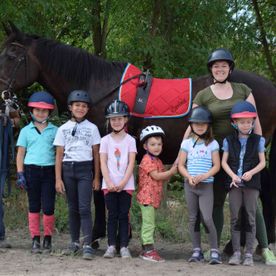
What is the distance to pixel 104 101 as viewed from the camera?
5785mm

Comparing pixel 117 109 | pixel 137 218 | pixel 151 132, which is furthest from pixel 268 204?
pixel 137 218

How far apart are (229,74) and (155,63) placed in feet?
9.47

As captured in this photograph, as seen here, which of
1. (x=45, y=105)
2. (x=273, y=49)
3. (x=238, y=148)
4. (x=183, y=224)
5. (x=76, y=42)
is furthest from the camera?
(x=273, y=49)

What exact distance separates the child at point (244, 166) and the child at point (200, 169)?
0.14m

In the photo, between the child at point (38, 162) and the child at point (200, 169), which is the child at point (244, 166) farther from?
the child at point (38, 162)

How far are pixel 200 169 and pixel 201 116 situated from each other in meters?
0.47

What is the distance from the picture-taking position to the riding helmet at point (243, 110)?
16.8 ft

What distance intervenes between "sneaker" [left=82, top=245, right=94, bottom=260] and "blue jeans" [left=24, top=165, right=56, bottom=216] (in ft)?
1.75

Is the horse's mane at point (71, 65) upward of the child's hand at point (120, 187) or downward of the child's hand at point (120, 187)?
upward

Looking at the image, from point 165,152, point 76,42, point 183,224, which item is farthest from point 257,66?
point 165,152

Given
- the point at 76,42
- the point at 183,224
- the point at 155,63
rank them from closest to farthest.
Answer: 1. the point at 183,224
2. the point at 155,63
3. the point at 76,42

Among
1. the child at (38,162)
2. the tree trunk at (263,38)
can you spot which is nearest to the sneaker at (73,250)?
the child at (38,162)

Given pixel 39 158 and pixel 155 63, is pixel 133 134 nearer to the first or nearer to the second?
pixel 39 158

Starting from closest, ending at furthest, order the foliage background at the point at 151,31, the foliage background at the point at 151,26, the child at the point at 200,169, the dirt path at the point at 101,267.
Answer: the dirt path at the point at 101,267 < the child at the point at 200,169 < the foliage background at the point at 151,31 < the foliage background at the point at 151,26
